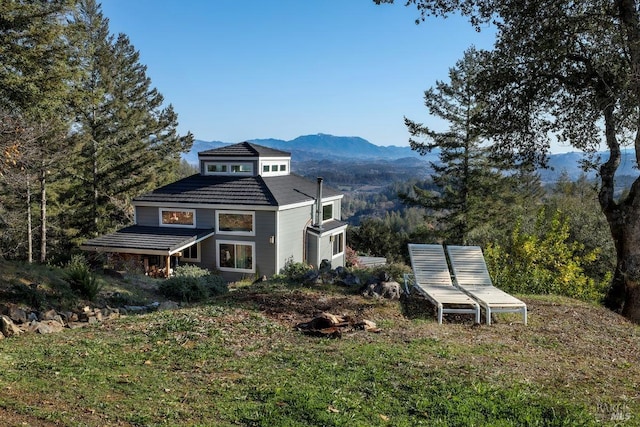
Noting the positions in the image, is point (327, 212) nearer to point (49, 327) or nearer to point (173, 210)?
point (173, 210)

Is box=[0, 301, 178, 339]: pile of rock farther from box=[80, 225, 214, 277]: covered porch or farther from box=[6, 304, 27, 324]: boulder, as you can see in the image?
box=[80, 225, 214, 277]: covered porch

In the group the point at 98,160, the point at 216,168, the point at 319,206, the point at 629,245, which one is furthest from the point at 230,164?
the point at 629,245

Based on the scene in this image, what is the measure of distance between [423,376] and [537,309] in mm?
5271

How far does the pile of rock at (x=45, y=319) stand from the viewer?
6988 mm

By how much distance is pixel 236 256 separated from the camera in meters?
20.5

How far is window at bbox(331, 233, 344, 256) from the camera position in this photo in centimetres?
2489

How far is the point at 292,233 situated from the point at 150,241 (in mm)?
6140

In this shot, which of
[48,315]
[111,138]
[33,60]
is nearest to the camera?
[48,315]

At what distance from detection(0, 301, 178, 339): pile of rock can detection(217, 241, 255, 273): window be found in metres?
11.0

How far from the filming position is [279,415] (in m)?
4.20

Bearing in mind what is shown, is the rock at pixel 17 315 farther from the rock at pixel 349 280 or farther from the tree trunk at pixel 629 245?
the tree trunk at pixel 629 245

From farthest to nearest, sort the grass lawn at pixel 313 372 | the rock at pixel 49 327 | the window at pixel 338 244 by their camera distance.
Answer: the window at pixel 338 244 < the rock at pixel 49 327 < the grass lawn at pixel 313 372

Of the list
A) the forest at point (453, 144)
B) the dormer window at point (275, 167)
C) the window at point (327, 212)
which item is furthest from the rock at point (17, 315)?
the window at point (327, 212)

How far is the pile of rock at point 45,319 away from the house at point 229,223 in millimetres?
9940
